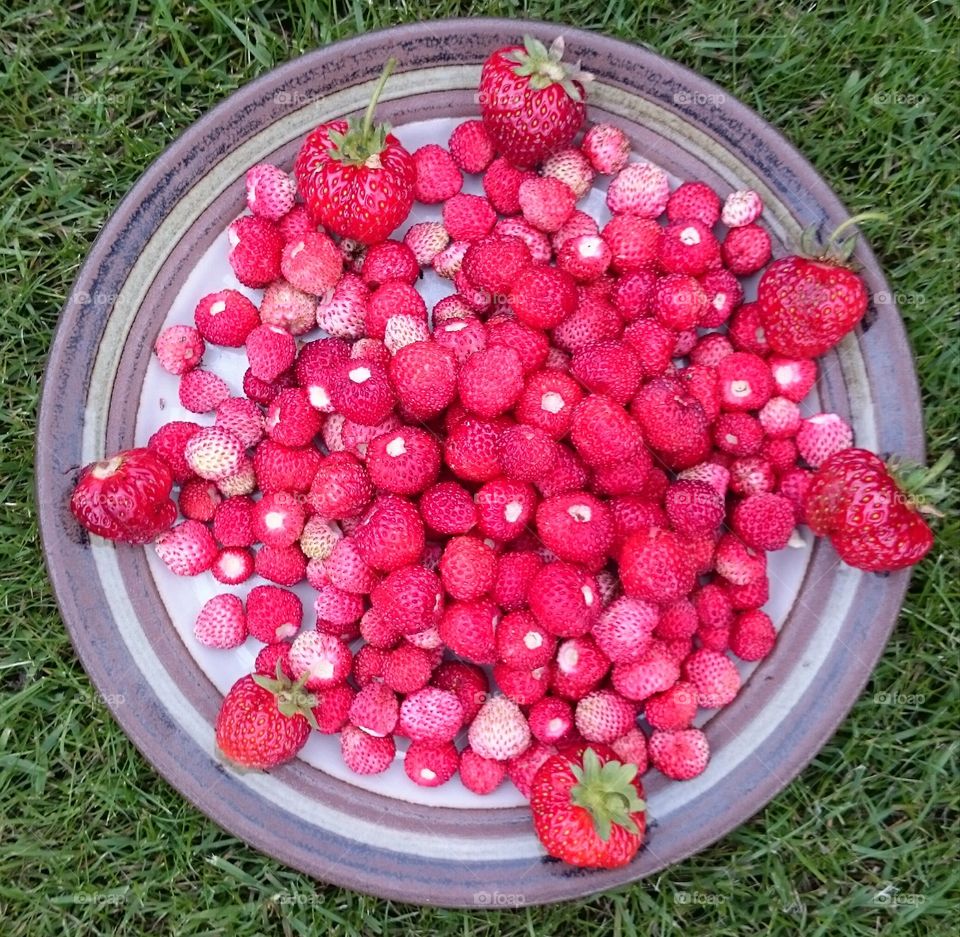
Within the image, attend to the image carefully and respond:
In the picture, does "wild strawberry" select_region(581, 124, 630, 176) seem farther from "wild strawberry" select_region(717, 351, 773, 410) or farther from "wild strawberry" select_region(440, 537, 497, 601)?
"wild strawberry" select_region(440, 537, 497, 601)

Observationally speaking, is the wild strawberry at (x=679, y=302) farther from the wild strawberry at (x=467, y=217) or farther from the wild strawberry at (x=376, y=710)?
the wild strawberry at (x=376, y=710)

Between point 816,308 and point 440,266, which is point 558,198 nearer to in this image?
point 440,266

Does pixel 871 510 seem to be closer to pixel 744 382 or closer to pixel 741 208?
pixel 744 382

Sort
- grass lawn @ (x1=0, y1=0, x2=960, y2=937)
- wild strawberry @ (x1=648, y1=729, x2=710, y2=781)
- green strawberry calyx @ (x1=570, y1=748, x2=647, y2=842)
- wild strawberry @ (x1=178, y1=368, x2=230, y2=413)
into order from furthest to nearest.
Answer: grass lawn @ (x1=0, y1=0, x2=960, y2=937) < wild strawberry @ (x1=178, y1=368, x2=230, y2=413) < wild strawberry @ (x1=648, y1=729, x2=710, y2=781) < green strawberry calyx @ (x1=570, y1=748, x2=647, y2=842)

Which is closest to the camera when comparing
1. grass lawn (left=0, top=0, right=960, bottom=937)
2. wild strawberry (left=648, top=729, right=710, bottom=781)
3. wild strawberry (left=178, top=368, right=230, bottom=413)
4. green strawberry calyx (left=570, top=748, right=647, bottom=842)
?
green strawberry calyx (left=570, top=748, right=647, bottom=842)

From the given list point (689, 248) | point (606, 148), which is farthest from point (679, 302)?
point (606, 148)

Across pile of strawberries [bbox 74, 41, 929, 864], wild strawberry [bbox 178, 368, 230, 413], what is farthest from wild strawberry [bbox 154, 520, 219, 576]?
wild strawberry [bbox 178, 368, 230, 413]

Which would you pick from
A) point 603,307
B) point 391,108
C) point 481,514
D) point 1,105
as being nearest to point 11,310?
point 1,105
